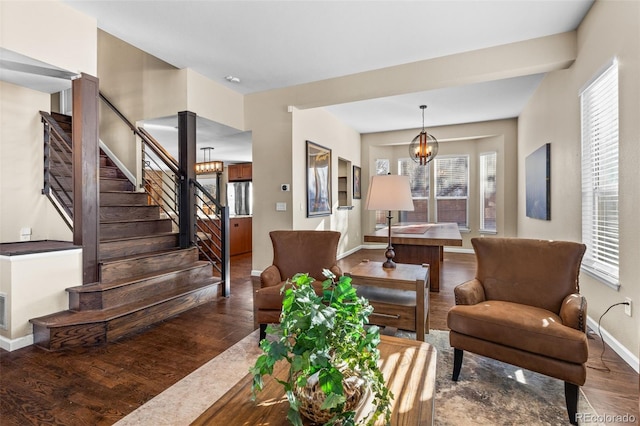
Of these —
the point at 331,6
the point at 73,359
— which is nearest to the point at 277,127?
the point at 331,6

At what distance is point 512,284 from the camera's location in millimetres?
2188

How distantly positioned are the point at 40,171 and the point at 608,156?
546 centimetres

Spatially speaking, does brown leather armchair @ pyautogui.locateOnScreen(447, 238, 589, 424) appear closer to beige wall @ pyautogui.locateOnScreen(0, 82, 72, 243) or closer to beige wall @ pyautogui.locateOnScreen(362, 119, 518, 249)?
beige wall @ pyautogui.locateOnScreen(0, 82, 72, 243)

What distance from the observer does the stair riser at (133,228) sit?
3.59 m

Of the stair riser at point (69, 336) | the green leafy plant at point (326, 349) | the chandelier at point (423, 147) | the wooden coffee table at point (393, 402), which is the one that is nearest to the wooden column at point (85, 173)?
the stair riser at point (69, 336)

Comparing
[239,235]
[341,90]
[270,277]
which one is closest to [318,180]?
[341,90]

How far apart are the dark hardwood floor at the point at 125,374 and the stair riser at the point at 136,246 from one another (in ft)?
3.18

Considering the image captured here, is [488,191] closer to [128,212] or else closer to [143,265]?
[143,265]

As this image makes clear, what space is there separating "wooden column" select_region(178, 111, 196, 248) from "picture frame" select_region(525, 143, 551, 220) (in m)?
4.57

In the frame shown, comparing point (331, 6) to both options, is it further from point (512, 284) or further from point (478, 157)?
point (478, 157)

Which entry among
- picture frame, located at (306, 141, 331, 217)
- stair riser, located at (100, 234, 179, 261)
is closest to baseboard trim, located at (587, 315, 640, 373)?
picture frame, located at (306, 141, 331, 217)

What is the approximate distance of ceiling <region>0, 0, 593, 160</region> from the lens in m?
2.77

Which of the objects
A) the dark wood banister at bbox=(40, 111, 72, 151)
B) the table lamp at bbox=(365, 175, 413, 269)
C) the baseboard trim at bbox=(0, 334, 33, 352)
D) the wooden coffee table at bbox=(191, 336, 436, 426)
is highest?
the dark wood banister at bbox=(40, 111, 72, 151)

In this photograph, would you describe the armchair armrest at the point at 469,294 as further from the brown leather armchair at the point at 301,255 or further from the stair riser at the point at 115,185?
the stair riser at the point at 115,185
